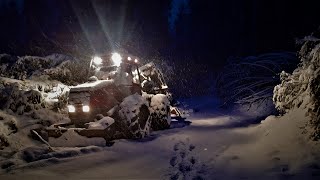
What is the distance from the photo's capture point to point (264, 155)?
730 cm

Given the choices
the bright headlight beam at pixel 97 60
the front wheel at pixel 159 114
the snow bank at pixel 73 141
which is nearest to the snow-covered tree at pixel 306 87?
the front wheel at pixel 159 114

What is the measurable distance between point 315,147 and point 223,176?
2.12 m

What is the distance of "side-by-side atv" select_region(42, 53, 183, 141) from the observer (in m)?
8.65

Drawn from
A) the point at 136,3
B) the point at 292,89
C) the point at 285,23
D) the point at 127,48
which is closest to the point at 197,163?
the point at 292,89

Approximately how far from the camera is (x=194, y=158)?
7383 millimetres

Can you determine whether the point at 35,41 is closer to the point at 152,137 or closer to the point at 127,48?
the point at 127,48

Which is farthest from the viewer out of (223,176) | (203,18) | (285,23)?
(203,18)

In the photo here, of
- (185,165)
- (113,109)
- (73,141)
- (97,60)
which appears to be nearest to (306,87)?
(185,165)

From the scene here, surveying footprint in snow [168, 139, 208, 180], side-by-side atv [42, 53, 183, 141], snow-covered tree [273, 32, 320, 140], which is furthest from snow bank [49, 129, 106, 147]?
snow-covered tree [273, 32, 320, 140]

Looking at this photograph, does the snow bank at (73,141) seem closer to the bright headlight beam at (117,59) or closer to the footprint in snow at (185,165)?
the footprint in snow at (185,165)

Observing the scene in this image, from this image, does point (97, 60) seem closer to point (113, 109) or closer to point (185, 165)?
point (113, 109)

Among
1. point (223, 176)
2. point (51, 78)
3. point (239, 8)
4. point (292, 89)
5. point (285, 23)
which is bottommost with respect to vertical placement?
point (223, 176)

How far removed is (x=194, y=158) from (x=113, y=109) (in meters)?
2.81

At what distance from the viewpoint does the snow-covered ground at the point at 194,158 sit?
20.2 feet
